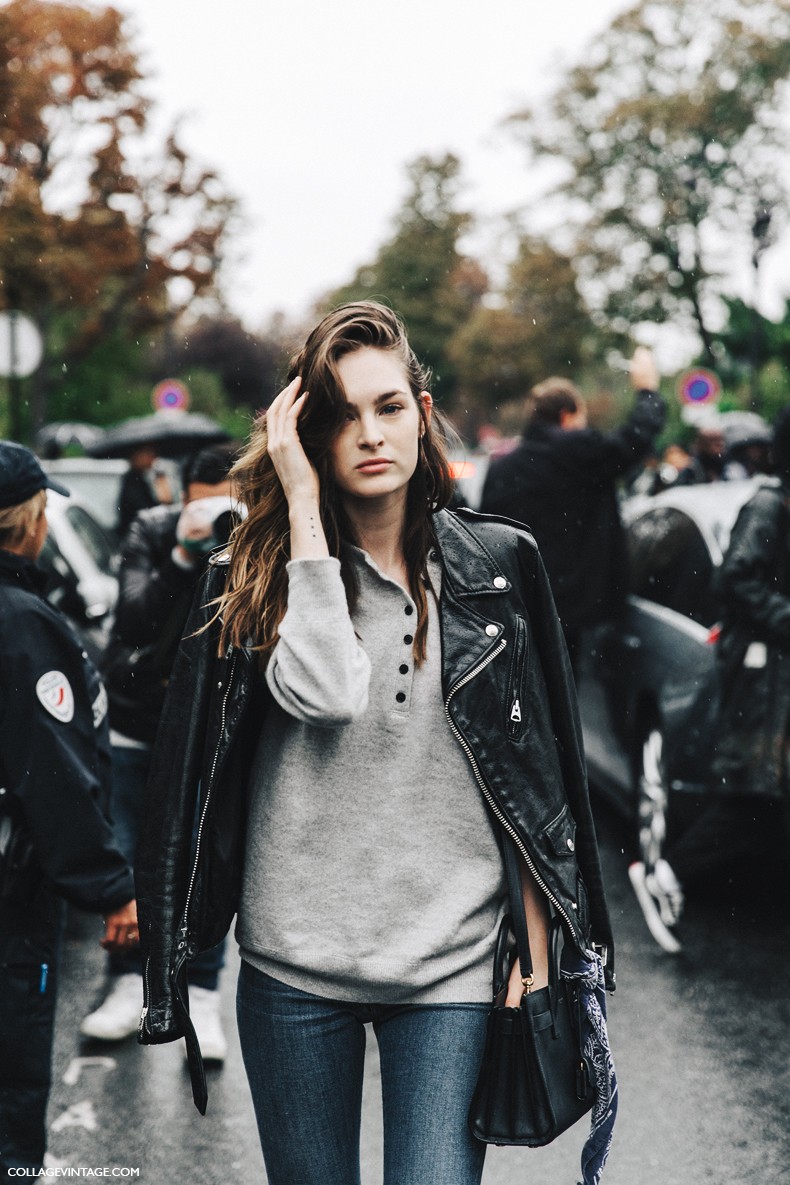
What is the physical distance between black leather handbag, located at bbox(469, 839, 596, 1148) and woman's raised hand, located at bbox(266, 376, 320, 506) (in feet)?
2.07

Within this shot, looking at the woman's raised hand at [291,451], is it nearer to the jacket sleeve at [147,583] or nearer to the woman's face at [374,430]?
the woman's face at [374,430]

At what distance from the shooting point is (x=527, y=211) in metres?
39.3

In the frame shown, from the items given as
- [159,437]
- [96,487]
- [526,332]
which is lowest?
[159,437]

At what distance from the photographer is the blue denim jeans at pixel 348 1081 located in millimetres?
2260

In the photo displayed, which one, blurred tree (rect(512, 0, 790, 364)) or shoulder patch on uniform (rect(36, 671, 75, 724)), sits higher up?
blurred tree (rect(512, 0, 790, 364))

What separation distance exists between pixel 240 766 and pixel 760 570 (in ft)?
11.5

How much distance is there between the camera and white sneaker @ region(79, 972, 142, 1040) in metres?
4.79

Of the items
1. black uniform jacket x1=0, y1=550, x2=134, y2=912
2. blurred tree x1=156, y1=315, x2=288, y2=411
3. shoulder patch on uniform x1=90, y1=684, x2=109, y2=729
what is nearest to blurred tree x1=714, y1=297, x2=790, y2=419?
blurred tree x1=156, y1=315, x2=288, y2=411

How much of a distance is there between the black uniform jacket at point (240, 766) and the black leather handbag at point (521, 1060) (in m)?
0.07

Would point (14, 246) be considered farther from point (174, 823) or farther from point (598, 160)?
point (598, 160)

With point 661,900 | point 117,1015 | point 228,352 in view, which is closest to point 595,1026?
point 117,1015

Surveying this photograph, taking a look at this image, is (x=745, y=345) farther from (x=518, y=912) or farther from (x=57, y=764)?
(x=518, y=912)

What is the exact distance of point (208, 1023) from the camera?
15.3 ft

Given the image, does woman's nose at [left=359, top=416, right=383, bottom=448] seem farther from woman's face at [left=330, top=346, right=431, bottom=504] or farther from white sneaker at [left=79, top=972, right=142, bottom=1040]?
white sneaker at [left=79, top=972, right=142, bottom=1040]
